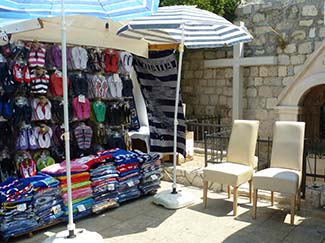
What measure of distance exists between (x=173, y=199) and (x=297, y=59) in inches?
167

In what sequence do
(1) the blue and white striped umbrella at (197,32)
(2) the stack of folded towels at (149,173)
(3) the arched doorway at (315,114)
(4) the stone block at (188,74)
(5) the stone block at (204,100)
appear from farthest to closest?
(4) the stone block at (188,74) < (5) the stone block at (204,100) < (3) the arched doorway at (315,114) < (2) the stack of folded towels at (149,173) < (1) the blue and white striped umbrella at (197,32)

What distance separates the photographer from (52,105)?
4.27m

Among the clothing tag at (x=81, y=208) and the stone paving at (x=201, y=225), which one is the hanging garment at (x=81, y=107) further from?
the stone paving at (x=201, y=225)

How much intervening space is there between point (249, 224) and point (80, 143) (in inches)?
90.3

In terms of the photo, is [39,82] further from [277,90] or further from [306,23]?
[306,23]

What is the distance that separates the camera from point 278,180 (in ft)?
12.2

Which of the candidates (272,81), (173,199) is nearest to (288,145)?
(173,199)

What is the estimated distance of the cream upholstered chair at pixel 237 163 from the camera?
403cm

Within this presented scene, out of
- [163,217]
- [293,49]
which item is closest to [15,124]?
[163,217]

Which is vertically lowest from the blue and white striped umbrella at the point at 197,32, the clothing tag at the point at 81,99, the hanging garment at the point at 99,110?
the hanging garment at the point at 99,110

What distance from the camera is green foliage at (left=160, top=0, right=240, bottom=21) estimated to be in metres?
7.29

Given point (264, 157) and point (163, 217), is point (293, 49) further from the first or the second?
point (163, 217)

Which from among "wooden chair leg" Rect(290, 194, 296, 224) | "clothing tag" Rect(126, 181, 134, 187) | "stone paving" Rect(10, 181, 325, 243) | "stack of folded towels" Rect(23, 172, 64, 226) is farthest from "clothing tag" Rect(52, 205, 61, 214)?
"wooden chair leg" Rect(290, 194, 296, 224)

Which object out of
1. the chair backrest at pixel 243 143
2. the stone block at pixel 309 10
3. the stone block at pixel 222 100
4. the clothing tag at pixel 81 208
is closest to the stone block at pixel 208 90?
the stone block at pixel 222 100
